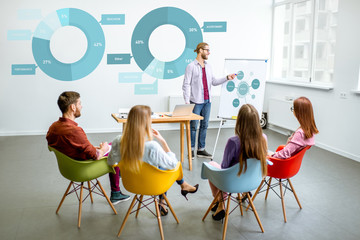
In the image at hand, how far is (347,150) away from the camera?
5219 mm

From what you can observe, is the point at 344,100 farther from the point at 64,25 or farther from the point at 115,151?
the point at 64,25

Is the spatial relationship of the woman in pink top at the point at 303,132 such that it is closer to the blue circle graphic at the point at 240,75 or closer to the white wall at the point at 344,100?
the blue circle graphic at the point at 240,75

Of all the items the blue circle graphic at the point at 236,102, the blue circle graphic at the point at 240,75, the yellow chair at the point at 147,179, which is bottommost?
the yellow chair at the point at 147,179

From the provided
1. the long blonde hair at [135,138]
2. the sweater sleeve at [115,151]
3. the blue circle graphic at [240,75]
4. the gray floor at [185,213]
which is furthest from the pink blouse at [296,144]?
the blue circle graphic at [240,75]

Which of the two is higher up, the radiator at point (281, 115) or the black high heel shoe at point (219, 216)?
the radiator at point (281, 115)

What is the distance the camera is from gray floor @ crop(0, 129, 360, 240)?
9.61 feet

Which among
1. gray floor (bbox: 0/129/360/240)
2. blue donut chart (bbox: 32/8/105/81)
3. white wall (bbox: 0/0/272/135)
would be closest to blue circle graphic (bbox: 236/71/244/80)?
gray floor (bbox: 0/129/360/240)

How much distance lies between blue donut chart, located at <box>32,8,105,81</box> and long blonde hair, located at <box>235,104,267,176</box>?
4.52 metres

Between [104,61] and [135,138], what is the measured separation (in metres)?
4.39

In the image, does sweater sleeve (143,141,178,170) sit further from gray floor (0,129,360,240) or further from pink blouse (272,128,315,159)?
pink blouse (272,128,315,159)

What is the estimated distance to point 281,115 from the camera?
6.66 metres

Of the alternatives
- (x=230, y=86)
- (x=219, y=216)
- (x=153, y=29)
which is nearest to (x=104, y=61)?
(x=153, y=29)

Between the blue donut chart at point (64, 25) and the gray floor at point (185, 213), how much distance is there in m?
2.30

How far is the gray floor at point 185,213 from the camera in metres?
2.93
